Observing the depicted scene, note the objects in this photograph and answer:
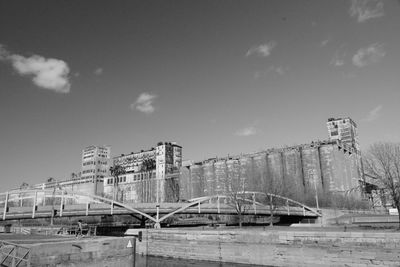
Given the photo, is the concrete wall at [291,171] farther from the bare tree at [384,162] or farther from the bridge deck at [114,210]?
Result: the bare tree at [384,162]

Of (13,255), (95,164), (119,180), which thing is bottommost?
(13,255)

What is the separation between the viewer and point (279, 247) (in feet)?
83.5

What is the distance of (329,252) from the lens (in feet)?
74.3

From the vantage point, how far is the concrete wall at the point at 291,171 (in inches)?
3824

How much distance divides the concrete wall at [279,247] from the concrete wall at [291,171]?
52517 mm

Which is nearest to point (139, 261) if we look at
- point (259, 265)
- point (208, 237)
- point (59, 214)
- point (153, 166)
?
point (208, 237)

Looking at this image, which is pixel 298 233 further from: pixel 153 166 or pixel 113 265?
pixel 153 166

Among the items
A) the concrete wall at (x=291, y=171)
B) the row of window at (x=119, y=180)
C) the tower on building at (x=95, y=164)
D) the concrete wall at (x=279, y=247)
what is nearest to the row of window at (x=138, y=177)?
the row of window at (x=119, y=180)

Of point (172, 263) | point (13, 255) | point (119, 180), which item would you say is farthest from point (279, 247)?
point (119, 180)

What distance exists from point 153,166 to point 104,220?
9350 cm

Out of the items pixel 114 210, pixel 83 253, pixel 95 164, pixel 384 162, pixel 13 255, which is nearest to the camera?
pixel 13 255

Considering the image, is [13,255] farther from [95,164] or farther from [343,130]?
[343,130]

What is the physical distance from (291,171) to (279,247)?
282ft

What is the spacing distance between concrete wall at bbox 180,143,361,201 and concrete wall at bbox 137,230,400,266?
52.5 metres
